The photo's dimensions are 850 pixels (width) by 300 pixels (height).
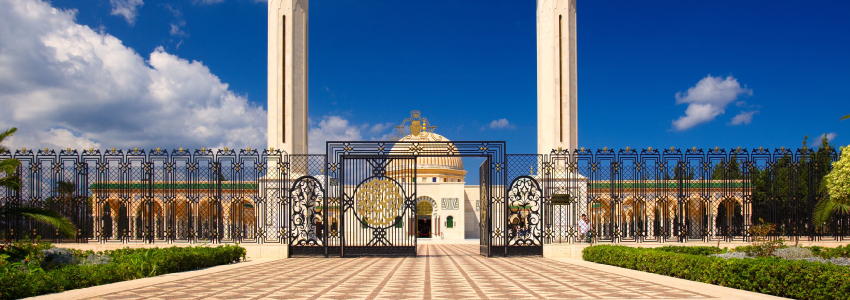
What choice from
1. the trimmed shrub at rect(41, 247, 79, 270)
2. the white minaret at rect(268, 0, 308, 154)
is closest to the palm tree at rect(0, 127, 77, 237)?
the trimmed shrub at rect(41, 247, 79, 270)

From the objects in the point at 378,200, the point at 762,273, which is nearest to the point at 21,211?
the point at 378,200

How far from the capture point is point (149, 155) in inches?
544

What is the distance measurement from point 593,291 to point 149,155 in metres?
11.1

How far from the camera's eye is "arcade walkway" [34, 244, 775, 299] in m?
6.97

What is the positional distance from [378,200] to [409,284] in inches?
222

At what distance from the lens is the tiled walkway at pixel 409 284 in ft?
22.9

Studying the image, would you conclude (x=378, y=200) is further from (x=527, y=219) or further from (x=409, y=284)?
(x=409, y=284)

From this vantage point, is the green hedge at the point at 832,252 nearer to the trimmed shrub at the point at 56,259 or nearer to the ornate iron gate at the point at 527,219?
the ornate iron gate at the point at 527,219

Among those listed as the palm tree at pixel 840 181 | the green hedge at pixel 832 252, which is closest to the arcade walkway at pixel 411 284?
the green hedge at pixel 832 252

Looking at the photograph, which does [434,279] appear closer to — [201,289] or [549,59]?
[201,289]

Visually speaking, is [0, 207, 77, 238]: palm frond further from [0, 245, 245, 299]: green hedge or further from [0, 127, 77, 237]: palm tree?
[0, 245, 245, 299]: green hedge

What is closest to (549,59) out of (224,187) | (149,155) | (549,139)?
(549,139)

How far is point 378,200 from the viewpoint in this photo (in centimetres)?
1362

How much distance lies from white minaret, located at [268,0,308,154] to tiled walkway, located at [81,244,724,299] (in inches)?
227
